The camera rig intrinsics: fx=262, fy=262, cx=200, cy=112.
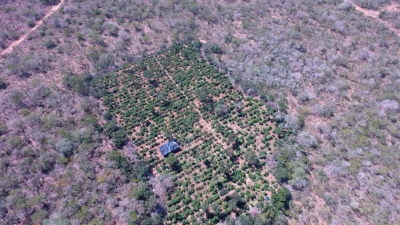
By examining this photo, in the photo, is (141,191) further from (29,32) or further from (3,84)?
(29,32)

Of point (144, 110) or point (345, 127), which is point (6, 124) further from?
point (345, 127)

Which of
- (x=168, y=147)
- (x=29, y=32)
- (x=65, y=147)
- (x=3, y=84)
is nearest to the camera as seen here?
(x=65, y=147)

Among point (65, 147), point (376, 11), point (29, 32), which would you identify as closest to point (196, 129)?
point (65, 147)

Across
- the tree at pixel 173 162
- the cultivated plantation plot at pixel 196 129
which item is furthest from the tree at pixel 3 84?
the tree at pixel 173 162

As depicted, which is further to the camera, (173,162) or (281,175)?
(173,162)

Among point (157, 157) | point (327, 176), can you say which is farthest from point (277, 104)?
point (157, 157)

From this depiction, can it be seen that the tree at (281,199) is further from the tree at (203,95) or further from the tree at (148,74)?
the tree at (148,74)

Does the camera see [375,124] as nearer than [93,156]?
No
